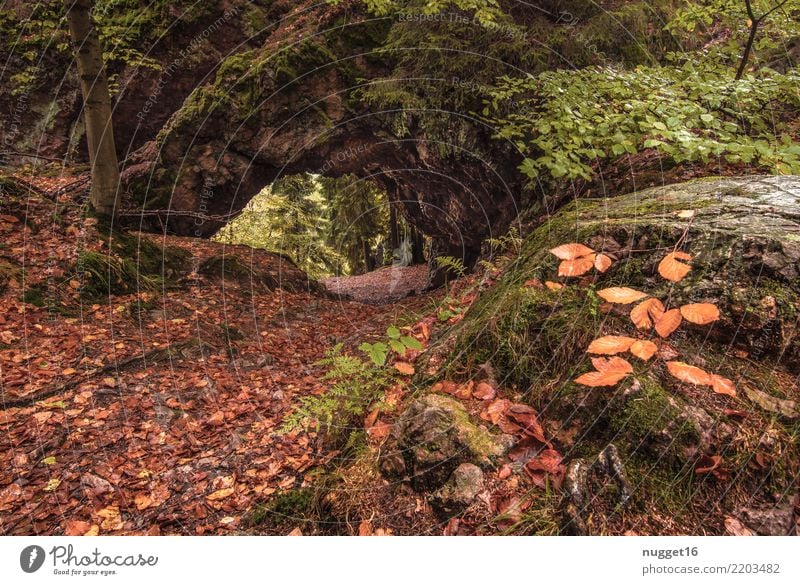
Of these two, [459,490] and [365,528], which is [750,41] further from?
[365,528]

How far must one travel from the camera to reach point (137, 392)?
4.21 m

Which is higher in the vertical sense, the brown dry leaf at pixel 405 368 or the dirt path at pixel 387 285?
the brown dry leaf at pixel 405 368

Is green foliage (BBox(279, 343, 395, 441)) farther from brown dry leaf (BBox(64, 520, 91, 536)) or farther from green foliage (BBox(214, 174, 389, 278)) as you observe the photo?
green foliage (BBox(214, 174, 389, 278))

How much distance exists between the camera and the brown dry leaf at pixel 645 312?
188cm

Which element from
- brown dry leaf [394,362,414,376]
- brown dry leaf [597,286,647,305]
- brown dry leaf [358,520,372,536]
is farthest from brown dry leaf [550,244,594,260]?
brown dry leaf [358,520,372,536]

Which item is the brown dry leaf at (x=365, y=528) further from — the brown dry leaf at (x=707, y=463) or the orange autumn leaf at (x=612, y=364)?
the brown dry leaf at (x=707, y=463)

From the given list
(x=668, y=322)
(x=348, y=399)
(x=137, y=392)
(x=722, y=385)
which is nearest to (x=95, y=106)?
(x=137, y=392)

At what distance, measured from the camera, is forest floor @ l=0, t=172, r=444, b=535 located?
2.98m

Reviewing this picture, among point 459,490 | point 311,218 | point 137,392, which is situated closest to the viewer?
point 459,490

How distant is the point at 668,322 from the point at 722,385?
337 millimetres

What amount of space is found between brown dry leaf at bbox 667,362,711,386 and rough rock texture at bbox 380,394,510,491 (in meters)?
0.84

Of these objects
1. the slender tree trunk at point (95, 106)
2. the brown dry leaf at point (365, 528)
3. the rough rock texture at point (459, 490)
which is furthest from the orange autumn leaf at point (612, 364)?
the slender tree trunk at point (95, 106)

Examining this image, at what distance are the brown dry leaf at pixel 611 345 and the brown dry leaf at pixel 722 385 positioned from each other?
35 centimetres

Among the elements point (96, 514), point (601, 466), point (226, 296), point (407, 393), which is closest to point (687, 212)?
point (601, 466)
